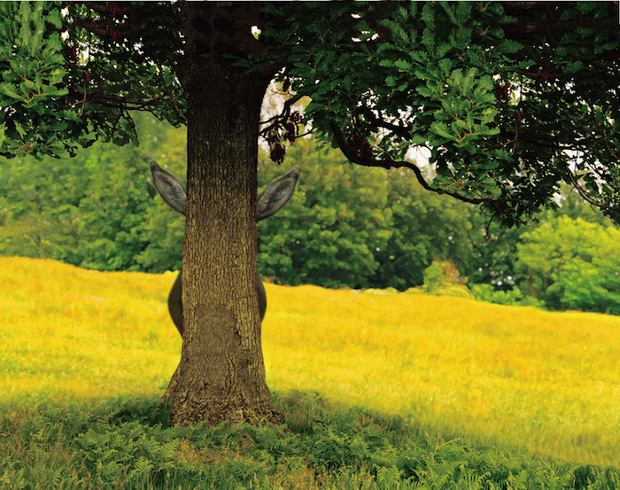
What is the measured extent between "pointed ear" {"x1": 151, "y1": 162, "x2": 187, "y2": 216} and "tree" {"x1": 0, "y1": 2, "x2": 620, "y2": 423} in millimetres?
553

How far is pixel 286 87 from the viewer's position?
6199 millimetres

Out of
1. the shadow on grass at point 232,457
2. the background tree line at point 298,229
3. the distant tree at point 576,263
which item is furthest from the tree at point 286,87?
the distant tree at point 576,263

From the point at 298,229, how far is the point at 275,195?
33986 mm

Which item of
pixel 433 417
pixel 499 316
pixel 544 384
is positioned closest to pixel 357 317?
pixel 499 316

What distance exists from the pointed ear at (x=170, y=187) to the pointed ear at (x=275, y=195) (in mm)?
950

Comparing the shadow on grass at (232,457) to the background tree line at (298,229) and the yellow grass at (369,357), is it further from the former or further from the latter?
the background tree line at (298,229)

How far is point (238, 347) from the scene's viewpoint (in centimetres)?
645

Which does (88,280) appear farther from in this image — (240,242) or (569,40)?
(569,40)

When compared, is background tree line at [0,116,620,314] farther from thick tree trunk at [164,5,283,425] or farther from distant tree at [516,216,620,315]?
thick tree trunk at [164,5,283,425]

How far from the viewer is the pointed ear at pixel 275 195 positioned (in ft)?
22.4

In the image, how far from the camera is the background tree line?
40.3 m

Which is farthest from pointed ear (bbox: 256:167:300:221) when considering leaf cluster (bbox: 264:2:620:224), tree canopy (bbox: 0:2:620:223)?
leaf cluster (bbox: 264:2:620:224)

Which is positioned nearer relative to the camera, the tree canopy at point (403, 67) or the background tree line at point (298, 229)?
the tree canopy at point (403, 67)

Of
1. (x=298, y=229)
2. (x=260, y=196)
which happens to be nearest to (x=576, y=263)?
(x=298, y=229)
